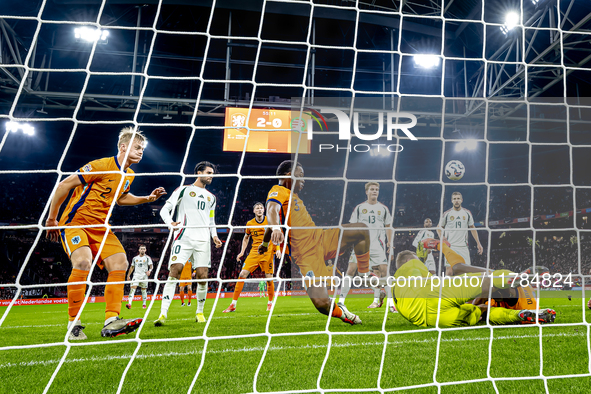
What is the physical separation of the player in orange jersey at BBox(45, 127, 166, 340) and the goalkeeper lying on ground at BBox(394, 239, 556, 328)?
82.7 inches

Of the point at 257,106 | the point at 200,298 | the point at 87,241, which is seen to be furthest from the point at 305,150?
the point at 87,241

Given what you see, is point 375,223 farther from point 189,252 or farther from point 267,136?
point 267,136

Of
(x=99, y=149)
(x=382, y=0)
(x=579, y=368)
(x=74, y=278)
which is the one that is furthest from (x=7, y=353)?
(x=382, y=0)

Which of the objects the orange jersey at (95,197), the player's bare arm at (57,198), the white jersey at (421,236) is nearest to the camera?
the player's bare arm at (57,198)

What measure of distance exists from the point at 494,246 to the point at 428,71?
22.0 feet

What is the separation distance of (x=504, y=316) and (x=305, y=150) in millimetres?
6261

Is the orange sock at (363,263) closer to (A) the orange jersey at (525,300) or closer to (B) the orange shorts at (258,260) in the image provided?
(B) the orange shorts at (258,260)

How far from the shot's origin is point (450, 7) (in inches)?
364

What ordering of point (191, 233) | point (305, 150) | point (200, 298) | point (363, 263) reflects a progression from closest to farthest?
point (191, 233) → point (200, 298) → point (363, 263) → point (305, 150)

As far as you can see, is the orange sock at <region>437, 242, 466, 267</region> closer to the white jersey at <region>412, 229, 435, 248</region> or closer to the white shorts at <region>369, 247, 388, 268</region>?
the white jersey at <region>412, 229, 435, 248</region>

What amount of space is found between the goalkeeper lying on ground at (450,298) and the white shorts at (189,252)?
→ 207cm

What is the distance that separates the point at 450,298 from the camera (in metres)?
2.89

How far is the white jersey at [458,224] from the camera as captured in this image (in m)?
5.48

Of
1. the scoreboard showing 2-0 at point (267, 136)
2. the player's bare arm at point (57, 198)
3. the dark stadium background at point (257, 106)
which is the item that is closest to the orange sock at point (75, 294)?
the player's bare arm at point (57, 198)
